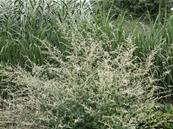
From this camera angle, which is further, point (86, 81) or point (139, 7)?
point (139, 7)

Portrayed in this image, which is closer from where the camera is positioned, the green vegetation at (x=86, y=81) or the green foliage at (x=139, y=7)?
the green vegetation at (x=86, y=81)

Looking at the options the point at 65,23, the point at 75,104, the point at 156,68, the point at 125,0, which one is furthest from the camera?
the point at 125,0

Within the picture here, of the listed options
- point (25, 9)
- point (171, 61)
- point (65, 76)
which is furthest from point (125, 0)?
point (65, 76)

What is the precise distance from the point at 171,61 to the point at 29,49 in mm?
1755

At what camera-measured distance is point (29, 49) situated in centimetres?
594

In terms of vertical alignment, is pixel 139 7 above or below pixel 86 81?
below

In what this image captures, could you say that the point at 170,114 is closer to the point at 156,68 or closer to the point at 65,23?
the point at 156,68

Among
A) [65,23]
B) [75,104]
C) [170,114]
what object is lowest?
[170,114]

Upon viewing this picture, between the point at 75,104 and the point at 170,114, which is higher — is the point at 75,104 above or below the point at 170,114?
above

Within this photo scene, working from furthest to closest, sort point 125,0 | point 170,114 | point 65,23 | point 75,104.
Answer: point 125,0 < point 65,23 < point 170,114 < point 75,104

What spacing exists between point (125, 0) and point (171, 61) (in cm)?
593

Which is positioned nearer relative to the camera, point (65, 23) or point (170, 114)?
point (170, 114)

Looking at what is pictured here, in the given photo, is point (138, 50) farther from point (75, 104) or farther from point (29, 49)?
point (75, 104)

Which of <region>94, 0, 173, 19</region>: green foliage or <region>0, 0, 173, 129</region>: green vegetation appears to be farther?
<region>94, 0, 173, 19</region>: green foliage
